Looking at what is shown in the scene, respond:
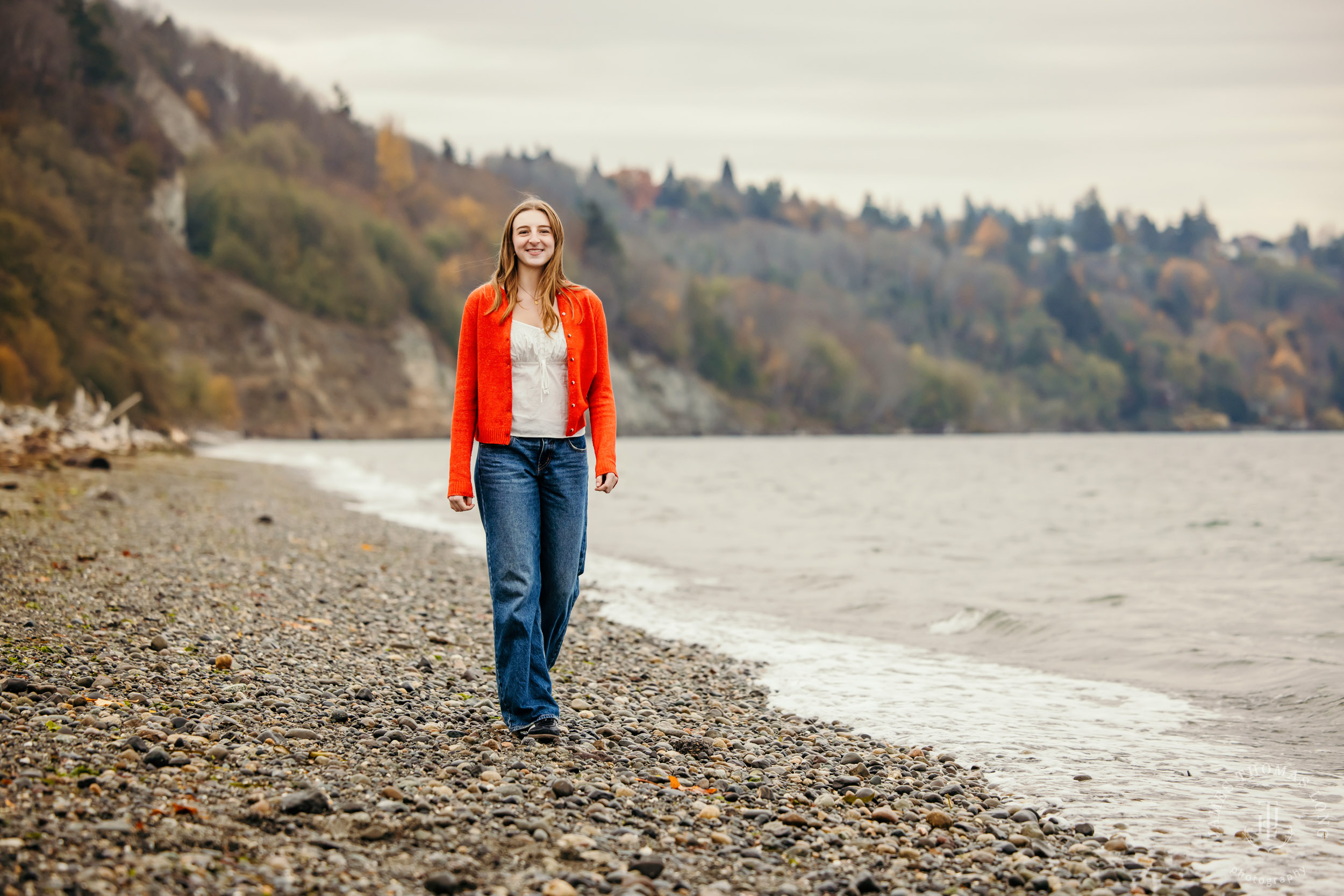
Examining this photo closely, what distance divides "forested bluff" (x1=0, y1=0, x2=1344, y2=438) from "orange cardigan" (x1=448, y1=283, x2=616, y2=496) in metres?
15.1

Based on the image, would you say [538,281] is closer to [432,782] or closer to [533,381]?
[533,381]

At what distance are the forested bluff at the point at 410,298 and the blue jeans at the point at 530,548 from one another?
15.3 meters

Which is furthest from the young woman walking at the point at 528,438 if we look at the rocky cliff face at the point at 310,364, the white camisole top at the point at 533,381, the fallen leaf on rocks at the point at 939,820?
the rocky cliff face at the point at 310,364

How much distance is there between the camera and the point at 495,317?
18.2ft

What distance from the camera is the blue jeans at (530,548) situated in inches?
218

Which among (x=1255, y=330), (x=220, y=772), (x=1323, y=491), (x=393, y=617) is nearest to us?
(x=220, y=772)

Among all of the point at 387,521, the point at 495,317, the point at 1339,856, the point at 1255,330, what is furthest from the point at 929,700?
the point at 1255,330

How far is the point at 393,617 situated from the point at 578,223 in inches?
4878

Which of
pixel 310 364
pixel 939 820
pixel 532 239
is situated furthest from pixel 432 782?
pixel 310 364

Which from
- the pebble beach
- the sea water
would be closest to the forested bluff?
the sea water

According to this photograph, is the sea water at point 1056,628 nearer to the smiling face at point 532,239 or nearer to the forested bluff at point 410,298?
the smiling face at point 532,239

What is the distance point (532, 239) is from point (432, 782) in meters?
2.61

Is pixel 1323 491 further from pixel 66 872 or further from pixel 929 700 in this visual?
pixel 66 872

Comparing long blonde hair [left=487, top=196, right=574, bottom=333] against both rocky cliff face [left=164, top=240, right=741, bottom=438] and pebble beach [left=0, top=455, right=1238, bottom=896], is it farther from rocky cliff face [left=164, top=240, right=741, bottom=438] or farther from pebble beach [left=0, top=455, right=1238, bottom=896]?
rocky cliff face [left=164, top=240, right=741, bottom=438]
